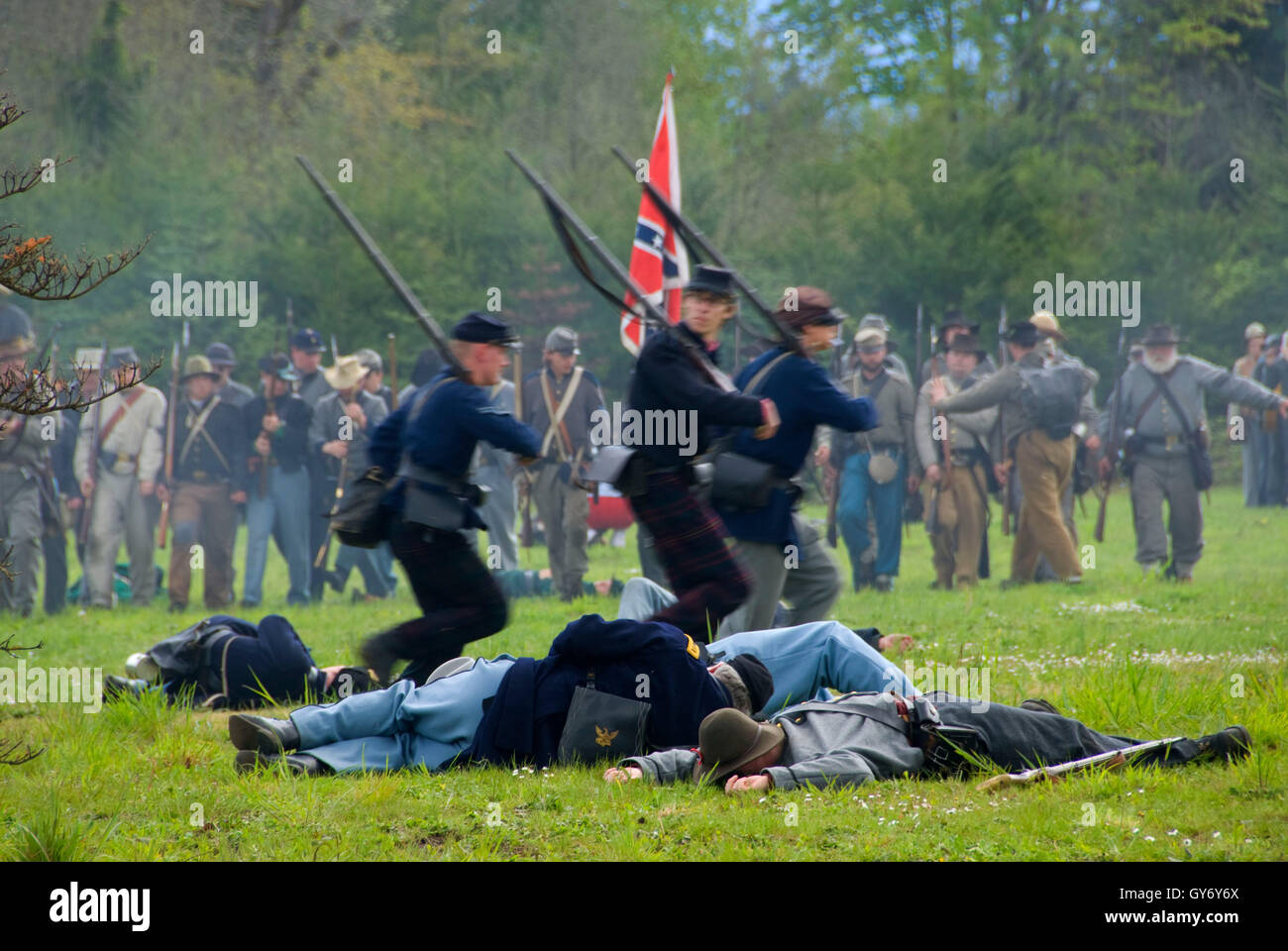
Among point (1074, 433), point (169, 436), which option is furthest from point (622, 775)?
point (169, 436)

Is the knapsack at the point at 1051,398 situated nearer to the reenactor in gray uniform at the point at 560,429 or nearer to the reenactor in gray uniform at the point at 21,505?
the reenactor in gray uniform at the point at 560,429

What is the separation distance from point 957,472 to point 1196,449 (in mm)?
1920

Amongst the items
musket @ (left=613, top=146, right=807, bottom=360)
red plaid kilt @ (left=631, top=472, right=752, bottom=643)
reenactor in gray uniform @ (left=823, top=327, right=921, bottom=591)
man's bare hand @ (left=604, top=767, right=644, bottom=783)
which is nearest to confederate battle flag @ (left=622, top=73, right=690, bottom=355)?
musket @ (left=613, top=146, right=807, bottom=360)

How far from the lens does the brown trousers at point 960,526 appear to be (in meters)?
11.9

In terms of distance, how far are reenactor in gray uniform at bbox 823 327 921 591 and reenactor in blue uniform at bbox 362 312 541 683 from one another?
235 inches

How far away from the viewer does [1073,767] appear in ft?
15.1

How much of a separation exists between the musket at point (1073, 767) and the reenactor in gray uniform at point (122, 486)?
367 inches

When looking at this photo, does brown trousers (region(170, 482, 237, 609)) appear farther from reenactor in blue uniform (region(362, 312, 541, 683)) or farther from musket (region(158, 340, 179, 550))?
reenactor in blue uniform (region(362, 312, 541, 683))

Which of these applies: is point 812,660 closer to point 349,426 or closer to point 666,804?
point 666,804

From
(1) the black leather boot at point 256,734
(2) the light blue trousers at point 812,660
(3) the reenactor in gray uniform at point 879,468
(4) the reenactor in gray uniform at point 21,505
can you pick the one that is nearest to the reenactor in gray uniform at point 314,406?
(4) the reenactor in gray uniform at point 21,505

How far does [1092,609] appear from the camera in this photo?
9211 millimetres

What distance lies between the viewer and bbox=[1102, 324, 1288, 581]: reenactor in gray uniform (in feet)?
37.7

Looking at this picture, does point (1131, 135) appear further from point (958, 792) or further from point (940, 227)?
point (958, 792)

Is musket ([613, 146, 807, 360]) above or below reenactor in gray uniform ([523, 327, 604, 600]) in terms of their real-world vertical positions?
above
